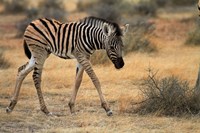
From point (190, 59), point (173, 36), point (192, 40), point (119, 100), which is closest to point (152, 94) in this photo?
point (119, 100)

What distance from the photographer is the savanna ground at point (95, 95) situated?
9.95 m

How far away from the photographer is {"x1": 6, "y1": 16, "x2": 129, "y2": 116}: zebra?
35.6 feet

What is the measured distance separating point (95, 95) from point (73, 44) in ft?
7.05

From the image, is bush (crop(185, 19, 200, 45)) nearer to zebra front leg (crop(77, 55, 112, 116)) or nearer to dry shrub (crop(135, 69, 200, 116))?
dry shrub (crop(135, 69, 200, 116))

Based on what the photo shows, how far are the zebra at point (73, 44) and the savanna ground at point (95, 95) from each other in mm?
455

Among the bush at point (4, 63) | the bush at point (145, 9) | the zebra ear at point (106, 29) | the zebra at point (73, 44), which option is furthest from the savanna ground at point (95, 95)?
the bush at point (145, 9)

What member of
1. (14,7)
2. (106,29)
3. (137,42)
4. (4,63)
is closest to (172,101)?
(106,29)

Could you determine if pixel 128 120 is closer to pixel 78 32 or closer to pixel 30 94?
pixel 78 32

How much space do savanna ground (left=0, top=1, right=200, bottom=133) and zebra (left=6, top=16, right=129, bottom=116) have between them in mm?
455

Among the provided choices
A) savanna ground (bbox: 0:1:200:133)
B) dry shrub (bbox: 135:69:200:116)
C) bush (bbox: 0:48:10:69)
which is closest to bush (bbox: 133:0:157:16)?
savanna ground (bbox: 0:1:200:133)

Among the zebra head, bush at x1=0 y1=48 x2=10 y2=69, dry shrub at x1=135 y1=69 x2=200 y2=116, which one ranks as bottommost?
bush at x1=0 y1=48 x2=10 y2=69

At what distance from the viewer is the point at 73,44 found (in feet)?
36.7

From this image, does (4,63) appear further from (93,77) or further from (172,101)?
(172,101)

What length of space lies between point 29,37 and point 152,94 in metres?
2.49
